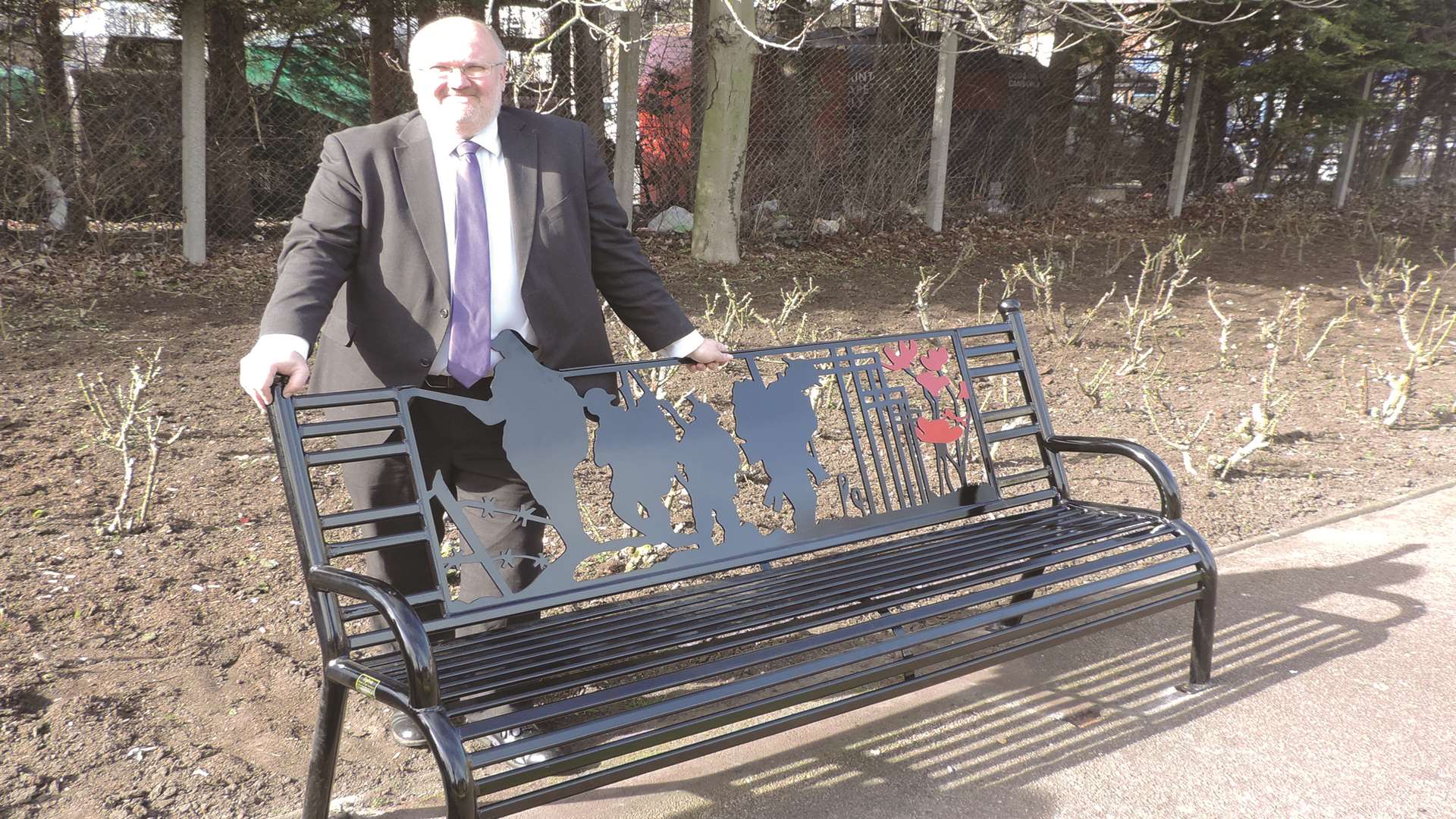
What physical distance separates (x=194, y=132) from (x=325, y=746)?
646 centimetres

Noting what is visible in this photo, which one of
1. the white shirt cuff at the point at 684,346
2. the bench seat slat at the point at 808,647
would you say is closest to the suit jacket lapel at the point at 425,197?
the white shirt cuff at the point at 684,346

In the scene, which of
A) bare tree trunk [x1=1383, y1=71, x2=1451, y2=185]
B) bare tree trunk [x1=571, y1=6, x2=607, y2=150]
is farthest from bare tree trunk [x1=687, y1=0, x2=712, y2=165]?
bare tree trunk [x1=1383, y1=71, x2=1451, y2=185]

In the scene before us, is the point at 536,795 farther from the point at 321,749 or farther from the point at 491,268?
the point at 491,268

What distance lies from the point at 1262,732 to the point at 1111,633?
69cm

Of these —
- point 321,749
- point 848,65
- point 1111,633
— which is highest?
point 848,65

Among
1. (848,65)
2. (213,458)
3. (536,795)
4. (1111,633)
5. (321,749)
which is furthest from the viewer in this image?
(848,65)

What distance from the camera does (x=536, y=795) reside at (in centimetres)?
207

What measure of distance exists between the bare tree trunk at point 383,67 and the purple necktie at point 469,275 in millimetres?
6086

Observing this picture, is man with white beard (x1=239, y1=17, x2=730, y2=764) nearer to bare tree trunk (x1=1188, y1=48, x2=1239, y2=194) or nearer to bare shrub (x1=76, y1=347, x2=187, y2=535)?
bare shrub (x1=76, y1=347, x2=187, y2=535)

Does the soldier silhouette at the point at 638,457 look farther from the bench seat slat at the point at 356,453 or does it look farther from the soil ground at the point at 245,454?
the soil ground at the point at 245,454

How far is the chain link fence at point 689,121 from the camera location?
7.27 meters

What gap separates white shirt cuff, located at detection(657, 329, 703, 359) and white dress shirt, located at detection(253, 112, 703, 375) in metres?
0.43

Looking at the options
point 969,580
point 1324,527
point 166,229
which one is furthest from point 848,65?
point 969,580

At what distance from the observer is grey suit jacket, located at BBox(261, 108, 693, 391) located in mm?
2525
